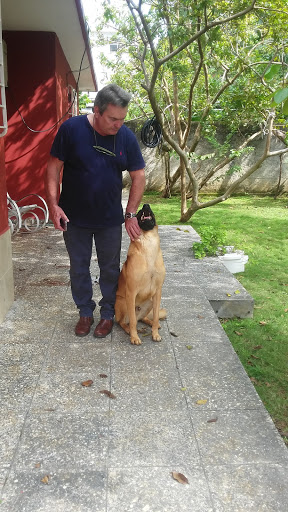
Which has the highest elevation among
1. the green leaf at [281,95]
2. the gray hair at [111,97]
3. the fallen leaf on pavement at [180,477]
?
the gray hair at [111,97]

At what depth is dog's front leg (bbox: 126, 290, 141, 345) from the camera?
3582mm

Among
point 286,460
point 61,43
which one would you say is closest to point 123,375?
point 286,460

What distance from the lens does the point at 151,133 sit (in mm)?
8258

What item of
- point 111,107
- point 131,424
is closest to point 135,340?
point 131,424

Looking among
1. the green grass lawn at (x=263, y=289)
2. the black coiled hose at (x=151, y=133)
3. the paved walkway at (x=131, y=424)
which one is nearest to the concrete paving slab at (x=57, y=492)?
the paved walkway at (x=131, y=424)

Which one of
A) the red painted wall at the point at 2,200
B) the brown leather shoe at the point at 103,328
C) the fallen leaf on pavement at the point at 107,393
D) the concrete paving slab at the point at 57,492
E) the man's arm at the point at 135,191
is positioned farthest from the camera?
the red painted wall at the point at 2,200

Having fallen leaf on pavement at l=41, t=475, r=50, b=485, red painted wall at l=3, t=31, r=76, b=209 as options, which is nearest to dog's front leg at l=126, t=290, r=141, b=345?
fallen leaf on pavement at l=41, t=475, r=50, b=485

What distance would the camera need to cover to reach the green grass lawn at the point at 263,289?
12.1 ft

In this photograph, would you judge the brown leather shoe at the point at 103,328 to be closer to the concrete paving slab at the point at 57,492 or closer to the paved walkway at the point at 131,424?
the paved walkway at the point at 131,424

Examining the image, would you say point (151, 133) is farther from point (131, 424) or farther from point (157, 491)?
point (157, 491)

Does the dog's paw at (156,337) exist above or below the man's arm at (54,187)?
below

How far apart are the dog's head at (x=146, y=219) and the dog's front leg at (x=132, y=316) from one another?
0.55 meters

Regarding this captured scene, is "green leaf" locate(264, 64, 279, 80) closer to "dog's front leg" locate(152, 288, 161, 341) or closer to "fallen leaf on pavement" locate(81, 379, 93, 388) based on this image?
"dog's front leg" locate(152, 288, 161, 341)

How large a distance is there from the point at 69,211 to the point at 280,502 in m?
2.47
